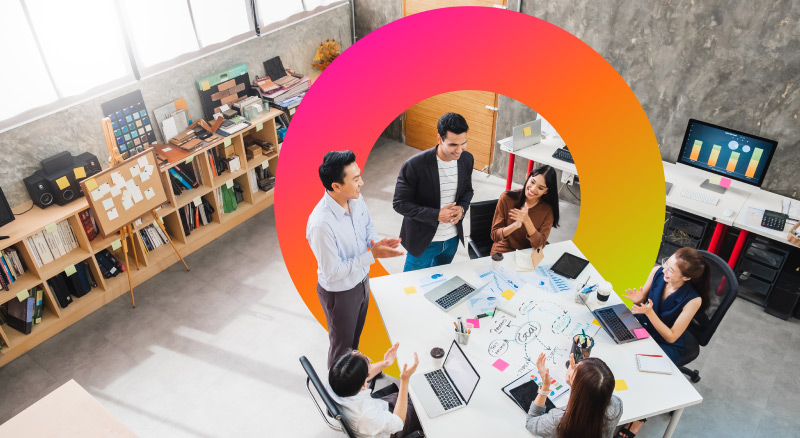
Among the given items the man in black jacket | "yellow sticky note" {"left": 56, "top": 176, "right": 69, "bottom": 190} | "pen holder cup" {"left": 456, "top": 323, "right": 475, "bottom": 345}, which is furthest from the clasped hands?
"yellow sticky note" {"left": 56, "top": 176, "right": 69, "bottom": 190}

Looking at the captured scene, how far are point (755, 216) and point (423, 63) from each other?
3.00 m

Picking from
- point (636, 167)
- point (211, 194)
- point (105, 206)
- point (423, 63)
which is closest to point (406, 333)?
point (423, 63)

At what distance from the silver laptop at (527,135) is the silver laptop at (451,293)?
226cm

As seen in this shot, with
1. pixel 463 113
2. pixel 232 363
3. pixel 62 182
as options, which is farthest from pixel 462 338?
pixel 463 113

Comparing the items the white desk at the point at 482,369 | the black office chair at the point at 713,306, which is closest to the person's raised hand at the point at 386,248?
the white desk at the point at 482,369

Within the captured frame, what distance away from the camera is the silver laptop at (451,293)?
357cm

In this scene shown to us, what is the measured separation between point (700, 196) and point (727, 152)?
0.41 metres

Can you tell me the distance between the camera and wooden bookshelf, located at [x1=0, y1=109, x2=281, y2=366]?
4.35 meters

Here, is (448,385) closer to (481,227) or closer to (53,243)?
(481,227)

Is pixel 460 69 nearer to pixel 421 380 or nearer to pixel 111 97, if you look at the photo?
pixel 421 380

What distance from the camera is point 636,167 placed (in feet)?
13.4

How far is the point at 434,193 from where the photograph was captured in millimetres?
3914

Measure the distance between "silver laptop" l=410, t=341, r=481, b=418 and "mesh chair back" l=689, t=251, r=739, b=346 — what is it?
1597 millimetres

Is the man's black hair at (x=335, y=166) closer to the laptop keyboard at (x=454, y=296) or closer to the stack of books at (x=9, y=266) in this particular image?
the laptop keyboard at (x=454, y=296)
